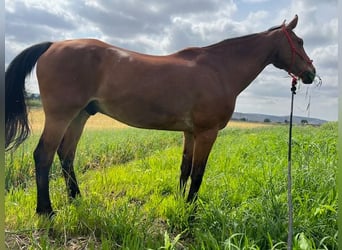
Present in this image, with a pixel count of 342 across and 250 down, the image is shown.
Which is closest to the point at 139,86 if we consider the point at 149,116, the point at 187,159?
the point at 149,116

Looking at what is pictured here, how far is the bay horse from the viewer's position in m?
3.05

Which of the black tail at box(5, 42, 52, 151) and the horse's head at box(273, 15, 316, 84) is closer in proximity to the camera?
the black tail at box(5, 42, 52, 151)

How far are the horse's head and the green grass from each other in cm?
101

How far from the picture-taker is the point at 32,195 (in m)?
3.31

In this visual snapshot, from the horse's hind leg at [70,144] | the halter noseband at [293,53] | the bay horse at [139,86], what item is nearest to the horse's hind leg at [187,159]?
the bay horse at [139,86]

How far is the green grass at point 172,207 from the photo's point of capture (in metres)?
2.66

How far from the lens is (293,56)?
3.51m

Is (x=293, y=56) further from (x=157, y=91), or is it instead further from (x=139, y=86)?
(x=139, y=86)

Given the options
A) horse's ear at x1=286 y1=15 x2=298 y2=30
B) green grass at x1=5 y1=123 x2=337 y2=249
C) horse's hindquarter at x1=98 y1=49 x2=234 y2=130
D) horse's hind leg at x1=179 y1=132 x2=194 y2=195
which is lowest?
green grass at x1=5 y1=123 x2=337 y2=249

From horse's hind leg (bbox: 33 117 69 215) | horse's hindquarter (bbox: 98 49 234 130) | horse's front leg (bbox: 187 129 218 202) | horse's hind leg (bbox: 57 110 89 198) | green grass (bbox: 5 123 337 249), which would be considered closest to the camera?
green grass (bbox: 5 123 337 249)

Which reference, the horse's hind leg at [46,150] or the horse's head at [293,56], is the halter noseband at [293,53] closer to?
the horse's head at [293,56]

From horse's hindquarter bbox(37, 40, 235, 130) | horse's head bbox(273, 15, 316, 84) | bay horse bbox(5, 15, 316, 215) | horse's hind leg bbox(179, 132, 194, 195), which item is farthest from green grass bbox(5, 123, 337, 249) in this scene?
horse's head bbox(273, 15, 316, 84)

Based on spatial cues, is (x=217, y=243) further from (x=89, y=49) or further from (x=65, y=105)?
(x=89, y=49)

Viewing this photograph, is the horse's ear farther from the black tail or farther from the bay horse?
the black tail
